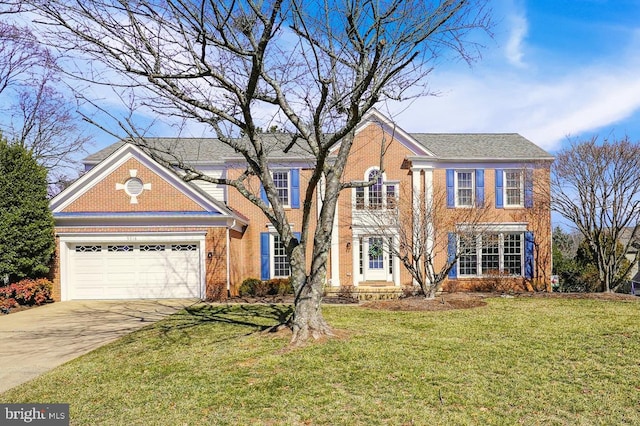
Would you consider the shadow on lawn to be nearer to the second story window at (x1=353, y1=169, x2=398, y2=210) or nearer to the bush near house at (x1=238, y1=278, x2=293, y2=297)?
the bush near house at (x1=238, y1=278, x2=293, y2=297)

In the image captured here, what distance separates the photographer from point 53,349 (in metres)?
8.41

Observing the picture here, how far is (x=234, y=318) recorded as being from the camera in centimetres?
1096

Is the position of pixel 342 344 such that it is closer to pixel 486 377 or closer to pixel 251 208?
pixel 486 377

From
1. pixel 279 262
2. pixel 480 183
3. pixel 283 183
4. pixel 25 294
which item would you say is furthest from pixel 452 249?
pixel 25 294

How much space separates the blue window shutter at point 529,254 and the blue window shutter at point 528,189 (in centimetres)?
129

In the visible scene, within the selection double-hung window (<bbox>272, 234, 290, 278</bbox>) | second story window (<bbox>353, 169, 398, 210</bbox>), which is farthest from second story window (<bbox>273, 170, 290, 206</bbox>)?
second story window (<bbox>353, 169, 398, 210</bbox>)

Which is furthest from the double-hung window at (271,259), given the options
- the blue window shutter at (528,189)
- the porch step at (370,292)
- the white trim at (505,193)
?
the blue window shutter at (528,189)

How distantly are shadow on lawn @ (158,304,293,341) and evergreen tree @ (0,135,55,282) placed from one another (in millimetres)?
5735

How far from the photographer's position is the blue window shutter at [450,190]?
18.0 metres

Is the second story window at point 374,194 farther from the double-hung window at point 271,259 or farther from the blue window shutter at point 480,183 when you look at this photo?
the double-hung window at point 271,259

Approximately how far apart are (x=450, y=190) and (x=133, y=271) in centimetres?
1301

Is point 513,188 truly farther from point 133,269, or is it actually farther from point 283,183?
point 133,269

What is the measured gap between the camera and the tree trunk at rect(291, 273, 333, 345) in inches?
304

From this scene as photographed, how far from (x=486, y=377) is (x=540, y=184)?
14.3 meters
